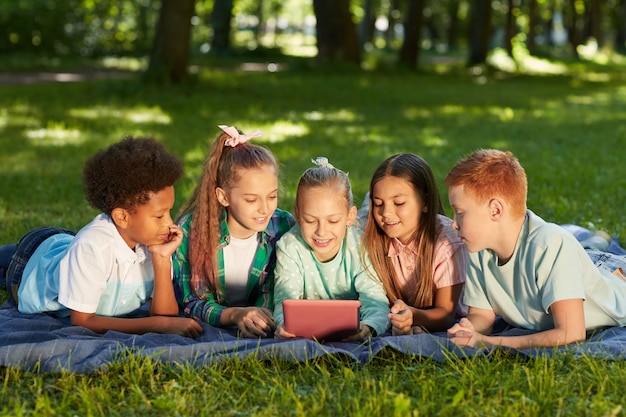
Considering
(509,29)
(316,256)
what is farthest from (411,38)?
(316,256)

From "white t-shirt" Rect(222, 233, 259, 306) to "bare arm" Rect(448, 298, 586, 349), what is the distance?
4.53 feet

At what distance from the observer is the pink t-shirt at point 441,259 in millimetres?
4980

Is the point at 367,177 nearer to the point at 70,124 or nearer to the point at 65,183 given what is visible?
the point at 65,183

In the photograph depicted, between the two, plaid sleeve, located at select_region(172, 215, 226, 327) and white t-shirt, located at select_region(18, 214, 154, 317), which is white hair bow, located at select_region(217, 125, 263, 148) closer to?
plaid sleeve, located at select_region(172, 215, 226, 327)

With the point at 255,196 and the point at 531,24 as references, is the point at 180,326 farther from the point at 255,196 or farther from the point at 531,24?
the point at 531,24

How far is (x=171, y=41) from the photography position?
53.9ft

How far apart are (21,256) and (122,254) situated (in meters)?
1.03

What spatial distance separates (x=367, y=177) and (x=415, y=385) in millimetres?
5395

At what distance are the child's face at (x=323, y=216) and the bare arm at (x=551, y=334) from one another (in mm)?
848

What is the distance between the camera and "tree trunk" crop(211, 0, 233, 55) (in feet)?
103

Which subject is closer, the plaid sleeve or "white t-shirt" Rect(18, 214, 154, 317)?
"white t-shirt" Rect(18, 214, 154, 317)

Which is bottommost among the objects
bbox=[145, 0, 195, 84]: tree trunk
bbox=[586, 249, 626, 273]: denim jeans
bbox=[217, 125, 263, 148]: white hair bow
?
bbox=[586, 249, 626, 273]: denim jeans

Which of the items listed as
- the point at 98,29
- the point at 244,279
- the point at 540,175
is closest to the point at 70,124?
the point at 540,175

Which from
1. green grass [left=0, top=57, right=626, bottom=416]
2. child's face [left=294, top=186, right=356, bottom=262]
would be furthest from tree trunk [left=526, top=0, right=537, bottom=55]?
child's face [left=294, top=186, right=356, bottom=262]
